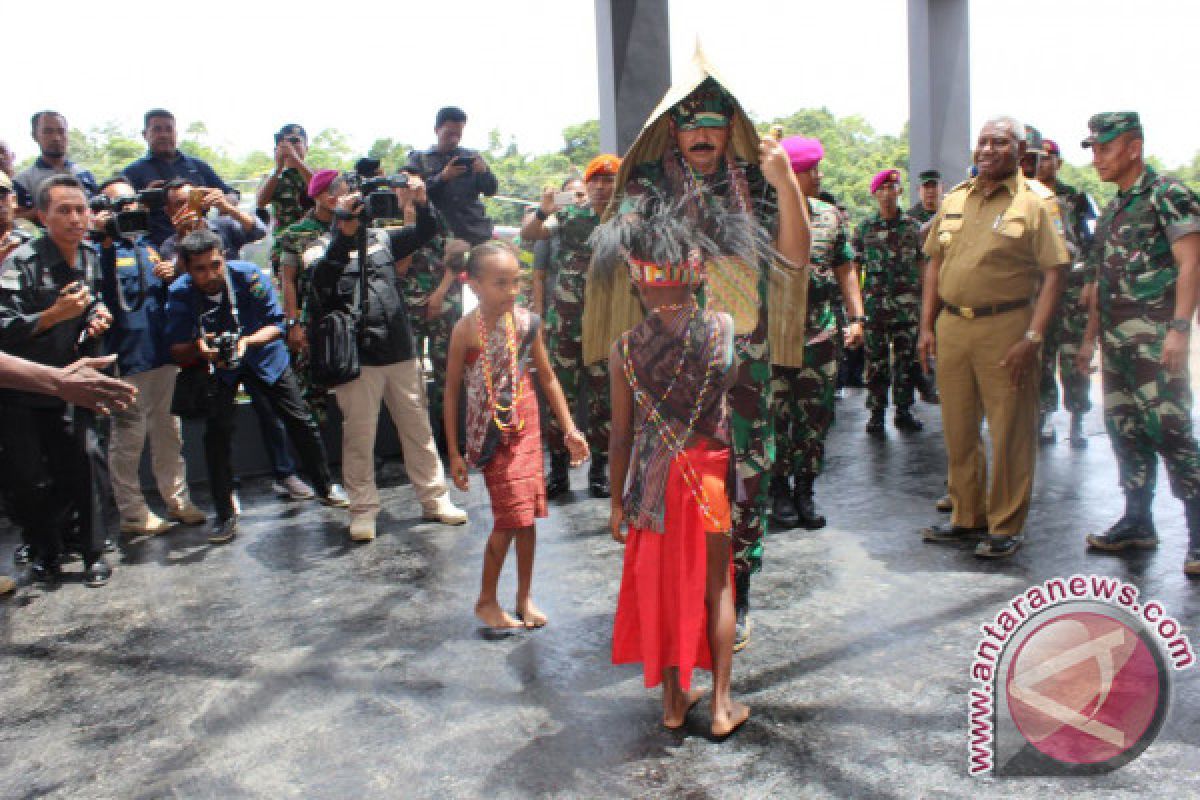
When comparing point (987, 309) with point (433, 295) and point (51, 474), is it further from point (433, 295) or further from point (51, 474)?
point (51, 474)

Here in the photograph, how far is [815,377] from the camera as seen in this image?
19.2ft

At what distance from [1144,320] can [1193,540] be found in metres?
1.03

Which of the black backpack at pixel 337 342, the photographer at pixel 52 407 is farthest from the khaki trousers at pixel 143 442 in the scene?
the black backpack at pixel 337 342

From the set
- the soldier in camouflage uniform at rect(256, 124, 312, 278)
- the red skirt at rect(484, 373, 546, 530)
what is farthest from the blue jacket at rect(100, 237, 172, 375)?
the red skirt at rect(484, 373, 546, 530)

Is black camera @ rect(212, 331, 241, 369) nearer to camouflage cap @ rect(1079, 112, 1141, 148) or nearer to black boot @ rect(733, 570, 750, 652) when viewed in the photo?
black boot @ rect(733, 570, 750, 652)

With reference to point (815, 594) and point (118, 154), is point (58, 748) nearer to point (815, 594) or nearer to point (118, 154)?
point (815, 594)

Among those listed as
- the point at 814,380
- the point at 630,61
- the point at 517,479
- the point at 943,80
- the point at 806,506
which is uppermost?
the point at 943,80

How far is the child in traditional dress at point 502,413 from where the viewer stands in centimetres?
432

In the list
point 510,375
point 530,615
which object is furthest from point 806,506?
point 510,375

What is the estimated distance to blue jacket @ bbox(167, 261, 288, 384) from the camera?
6.07 metres

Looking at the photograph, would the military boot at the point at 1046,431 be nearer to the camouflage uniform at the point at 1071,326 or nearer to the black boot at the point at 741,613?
the camouflage uniform at the point at 1071,326

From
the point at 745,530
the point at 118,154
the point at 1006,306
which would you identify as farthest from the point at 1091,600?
the point at 118,154

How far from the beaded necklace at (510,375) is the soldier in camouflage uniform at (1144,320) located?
2831 mm

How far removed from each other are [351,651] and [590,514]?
7.30 feet
